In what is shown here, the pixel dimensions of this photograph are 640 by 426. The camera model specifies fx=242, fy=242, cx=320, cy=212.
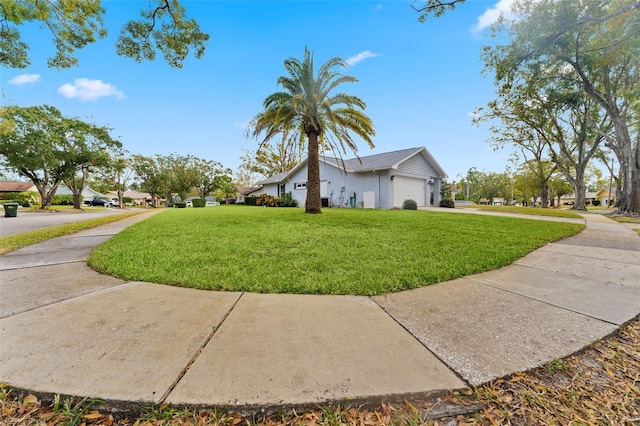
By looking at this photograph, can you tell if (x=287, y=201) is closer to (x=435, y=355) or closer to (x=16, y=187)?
(x=435, y=355)

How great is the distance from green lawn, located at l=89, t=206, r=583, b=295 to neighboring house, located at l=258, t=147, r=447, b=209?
10646 millimetres

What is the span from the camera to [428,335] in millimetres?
2070

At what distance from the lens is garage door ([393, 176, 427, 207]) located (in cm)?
1770

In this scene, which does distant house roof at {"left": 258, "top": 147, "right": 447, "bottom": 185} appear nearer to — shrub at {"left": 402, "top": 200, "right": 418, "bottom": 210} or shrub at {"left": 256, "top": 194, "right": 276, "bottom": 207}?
shrub at {"left": 402, "top": 200, "right": 418, "bottom": 210}

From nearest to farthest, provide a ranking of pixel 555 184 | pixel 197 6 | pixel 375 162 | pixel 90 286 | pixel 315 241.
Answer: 1. pixel 90 286
2. pixel 315 241
3. pixel 197 6
4. pixel 375 162
5. pixel 555 184

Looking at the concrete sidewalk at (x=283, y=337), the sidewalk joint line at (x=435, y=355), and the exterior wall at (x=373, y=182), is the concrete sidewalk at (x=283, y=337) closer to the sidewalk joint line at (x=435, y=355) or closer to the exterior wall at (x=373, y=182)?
the sidewalk joint line at (x=435, y=355)

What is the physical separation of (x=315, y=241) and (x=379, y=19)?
7.32 meters

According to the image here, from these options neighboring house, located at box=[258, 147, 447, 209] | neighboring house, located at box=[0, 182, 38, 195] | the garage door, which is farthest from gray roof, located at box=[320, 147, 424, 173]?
neighboring house, located at box=[0, 182, 38, 195]

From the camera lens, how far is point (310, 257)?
438 cm

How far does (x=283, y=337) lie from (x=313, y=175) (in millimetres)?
10519

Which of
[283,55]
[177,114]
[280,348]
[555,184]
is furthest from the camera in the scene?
[555,184]

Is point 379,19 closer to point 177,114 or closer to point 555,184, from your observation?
point 177,114

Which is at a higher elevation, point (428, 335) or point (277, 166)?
point (277, 166)

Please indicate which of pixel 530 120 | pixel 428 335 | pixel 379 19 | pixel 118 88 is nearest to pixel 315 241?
pixel 428 335
